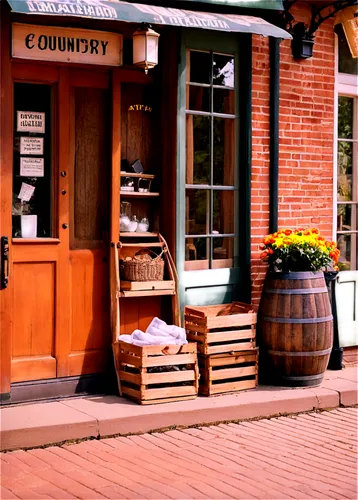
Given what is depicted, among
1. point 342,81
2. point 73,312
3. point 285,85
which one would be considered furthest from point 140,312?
point 342,81

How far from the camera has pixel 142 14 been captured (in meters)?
6.44

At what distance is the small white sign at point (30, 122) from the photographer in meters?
6.77

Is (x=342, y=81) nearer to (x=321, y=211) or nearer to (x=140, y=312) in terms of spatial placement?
(x=321, y=211)

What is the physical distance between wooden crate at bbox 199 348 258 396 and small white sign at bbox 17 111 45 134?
2285mm

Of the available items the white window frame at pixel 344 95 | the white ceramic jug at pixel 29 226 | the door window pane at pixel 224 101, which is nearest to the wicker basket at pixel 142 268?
the white ceramic jug at pixel 29 226

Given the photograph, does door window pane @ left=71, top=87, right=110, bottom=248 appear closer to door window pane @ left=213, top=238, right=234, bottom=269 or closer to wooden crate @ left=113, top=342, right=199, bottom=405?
wooden crate @ left=113, top=342, right=199, bottom=405

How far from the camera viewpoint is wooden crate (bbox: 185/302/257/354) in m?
7.07

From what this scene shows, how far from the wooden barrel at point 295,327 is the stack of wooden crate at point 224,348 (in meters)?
0.16

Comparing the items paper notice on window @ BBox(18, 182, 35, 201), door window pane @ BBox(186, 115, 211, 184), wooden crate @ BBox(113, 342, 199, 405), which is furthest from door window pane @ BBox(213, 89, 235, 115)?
wooden crate @ BBox(113, 342, 199, 405)

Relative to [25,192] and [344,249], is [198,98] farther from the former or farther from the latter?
[344,249]

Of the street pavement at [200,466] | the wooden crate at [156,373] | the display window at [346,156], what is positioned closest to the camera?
the street pavement at [200,466]

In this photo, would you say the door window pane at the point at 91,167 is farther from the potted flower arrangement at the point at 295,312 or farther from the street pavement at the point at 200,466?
the street pavement at the point at 200,466

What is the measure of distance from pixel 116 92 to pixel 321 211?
2.48 metres

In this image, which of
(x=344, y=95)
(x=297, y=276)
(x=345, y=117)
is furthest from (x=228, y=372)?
(x=344, y=95)
